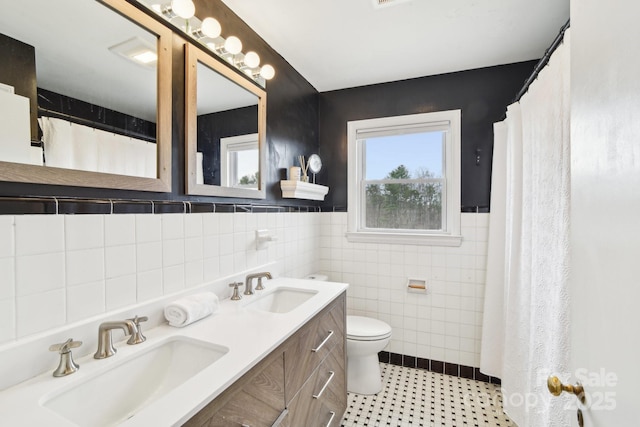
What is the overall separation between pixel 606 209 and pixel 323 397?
137 centimetres

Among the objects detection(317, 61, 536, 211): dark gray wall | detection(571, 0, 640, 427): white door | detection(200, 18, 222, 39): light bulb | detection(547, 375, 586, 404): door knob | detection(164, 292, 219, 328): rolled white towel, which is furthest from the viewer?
detection(317, 61, 536, 211): dark gray wall

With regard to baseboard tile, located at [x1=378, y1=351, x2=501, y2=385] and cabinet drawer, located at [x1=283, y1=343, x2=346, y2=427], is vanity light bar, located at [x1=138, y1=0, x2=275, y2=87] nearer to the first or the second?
cabinet drawer, located at [x1=283, y1=343, x2=346, y2=427]

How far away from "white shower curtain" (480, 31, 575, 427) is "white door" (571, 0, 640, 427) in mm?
582

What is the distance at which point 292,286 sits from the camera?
1.71 m

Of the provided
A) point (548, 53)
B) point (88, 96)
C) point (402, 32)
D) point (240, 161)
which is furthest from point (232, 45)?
point (548, 53)

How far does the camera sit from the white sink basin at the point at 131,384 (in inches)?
30.4

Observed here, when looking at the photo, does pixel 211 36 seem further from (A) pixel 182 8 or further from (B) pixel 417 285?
(B) pixel 417 285

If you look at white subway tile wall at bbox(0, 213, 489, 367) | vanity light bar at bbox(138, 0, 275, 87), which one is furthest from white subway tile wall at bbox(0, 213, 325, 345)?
vanity light bar at bbox(138, 0, 275, 87)

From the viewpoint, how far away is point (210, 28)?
132 cm

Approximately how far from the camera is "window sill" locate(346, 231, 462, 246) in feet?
7.48

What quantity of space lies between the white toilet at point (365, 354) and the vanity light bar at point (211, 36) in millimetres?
1792

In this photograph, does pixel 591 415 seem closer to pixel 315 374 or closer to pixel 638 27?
pixel 638 27

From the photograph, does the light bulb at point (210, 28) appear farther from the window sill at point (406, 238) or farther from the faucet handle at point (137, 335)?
the window sill at point (406, 238)

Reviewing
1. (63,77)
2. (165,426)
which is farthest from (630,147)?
(63,77)
